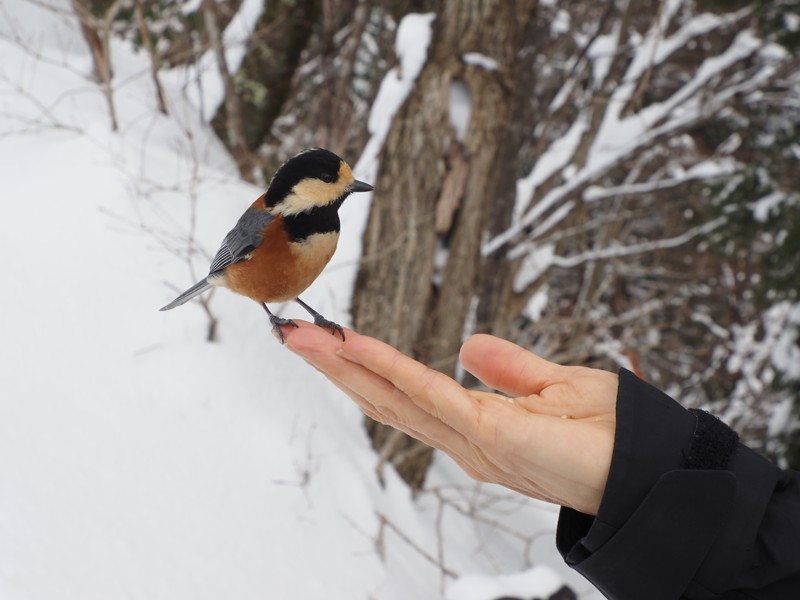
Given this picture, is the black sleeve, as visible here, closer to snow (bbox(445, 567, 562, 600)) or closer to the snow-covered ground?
the snow-covered ground

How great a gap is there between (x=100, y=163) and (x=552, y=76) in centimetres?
712

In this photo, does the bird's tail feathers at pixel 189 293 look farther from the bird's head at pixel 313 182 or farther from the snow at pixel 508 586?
the snow at pixel 508 586

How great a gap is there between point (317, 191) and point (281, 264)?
0.60ft

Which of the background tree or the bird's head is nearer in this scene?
the bird's head

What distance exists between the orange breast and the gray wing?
0.05 feet

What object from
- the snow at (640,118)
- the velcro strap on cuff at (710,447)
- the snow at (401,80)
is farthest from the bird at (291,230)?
the snow at (640,118)

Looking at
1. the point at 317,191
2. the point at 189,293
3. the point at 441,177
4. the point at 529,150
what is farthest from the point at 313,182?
the point at 529,150

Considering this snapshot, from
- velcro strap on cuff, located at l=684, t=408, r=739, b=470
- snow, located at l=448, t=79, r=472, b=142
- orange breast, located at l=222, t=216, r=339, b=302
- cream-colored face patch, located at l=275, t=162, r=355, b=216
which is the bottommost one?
velcro strap on cuff, located at l=684, t=408, r=739, b=470

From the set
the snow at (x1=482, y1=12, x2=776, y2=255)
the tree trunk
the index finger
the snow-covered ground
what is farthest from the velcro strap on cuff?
the snow at (x1=482, y1=12, x2=776, y2=255)

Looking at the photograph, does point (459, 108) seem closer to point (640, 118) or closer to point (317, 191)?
point (640, 118)

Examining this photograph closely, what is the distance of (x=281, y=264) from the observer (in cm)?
145

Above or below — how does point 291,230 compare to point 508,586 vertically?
above

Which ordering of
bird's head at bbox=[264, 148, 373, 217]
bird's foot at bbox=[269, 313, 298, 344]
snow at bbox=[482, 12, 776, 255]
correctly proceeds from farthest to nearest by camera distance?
snow at bbox=[482, 12, 776, 255]
bird's foot at bbox=[269, 313, 298, 344]
bird's head at bbox=[264, 148, 373, 217]

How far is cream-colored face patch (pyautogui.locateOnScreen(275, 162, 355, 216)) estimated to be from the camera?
1.35m
